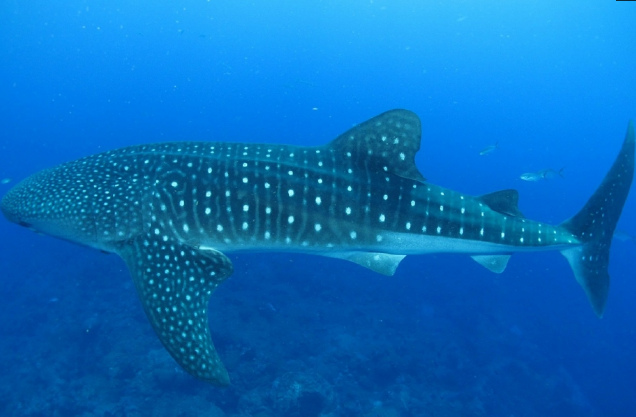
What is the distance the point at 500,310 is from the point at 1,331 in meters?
23.9

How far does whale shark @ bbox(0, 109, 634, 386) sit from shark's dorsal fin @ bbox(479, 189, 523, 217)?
0.12 m

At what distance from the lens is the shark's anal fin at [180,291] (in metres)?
4.21

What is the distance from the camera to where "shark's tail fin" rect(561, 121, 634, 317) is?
5.39 metres

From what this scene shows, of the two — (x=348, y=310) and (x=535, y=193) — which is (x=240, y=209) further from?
(x=535, y=193)

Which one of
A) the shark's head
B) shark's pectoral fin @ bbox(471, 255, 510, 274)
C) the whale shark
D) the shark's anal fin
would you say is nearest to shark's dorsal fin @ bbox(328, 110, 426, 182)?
the whale shark

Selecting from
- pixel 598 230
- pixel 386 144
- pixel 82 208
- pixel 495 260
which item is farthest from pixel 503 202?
pixel 82 208

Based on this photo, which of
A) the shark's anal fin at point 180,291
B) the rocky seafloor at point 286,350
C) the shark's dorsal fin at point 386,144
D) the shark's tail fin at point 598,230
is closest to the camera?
the shark's anal fin at point 180,291

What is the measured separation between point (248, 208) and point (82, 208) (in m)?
2.02

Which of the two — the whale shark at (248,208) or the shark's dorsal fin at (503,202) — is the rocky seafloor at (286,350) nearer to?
the whale shark at (248,208)

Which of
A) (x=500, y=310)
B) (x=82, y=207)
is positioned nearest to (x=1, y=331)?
(x=82, y=207)

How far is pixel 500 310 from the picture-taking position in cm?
2180

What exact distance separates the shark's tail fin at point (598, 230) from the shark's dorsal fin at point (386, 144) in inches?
99.3

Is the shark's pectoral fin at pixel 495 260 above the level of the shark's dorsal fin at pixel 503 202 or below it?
below

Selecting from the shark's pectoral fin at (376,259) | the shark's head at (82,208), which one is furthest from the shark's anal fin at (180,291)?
the shark's pectoral fin at (376,259)
